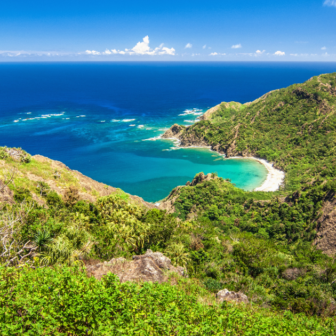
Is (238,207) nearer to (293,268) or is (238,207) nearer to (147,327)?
(293,268)

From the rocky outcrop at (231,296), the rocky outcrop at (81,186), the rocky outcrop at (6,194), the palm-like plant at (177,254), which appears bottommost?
the palm-like plant at (177,254)

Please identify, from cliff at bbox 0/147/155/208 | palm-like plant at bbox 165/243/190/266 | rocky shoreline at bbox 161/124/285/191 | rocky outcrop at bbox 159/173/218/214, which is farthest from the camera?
rocky shoreline at bbox 161/124/285/191

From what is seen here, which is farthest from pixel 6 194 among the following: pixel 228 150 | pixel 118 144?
pixel 118 144

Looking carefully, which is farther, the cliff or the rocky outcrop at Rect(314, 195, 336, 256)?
the rocky outcrop at Rect(314, 195, 336, 256)

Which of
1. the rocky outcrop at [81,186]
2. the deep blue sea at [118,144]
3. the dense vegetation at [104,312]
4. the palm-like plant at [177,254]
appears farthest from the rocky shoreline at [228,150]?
the dense vegetation at [104,312]

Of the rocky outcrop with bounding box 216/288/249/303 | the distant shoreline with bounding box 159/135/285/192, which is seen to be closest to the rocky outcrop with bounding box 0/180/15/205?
the rocky outcrop with bounding box 216/288/249/303

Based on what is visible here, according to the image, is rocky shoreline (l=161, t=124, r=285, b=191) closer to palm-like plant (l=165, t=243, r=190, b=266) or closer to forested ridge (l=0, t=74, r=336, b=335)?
forested ridge (l=0, t=74, r=336, b=335)

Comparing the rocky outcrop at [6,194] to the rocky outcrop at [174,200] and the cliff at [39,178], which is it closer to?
the cliff at [39,178]

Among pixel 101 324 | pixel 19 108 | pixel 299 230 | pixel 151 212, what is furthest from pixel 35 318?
pixel 19 108

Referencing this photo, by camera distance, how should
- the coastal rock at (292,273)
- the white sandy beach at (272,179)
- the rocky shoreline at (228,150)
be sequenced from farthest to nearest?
the rocky shoreline at (228,150) → the white sandy beach at (272,179) → the coastal rock at (292,273)

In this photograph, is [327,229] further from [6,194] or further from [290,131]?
[290,131]
